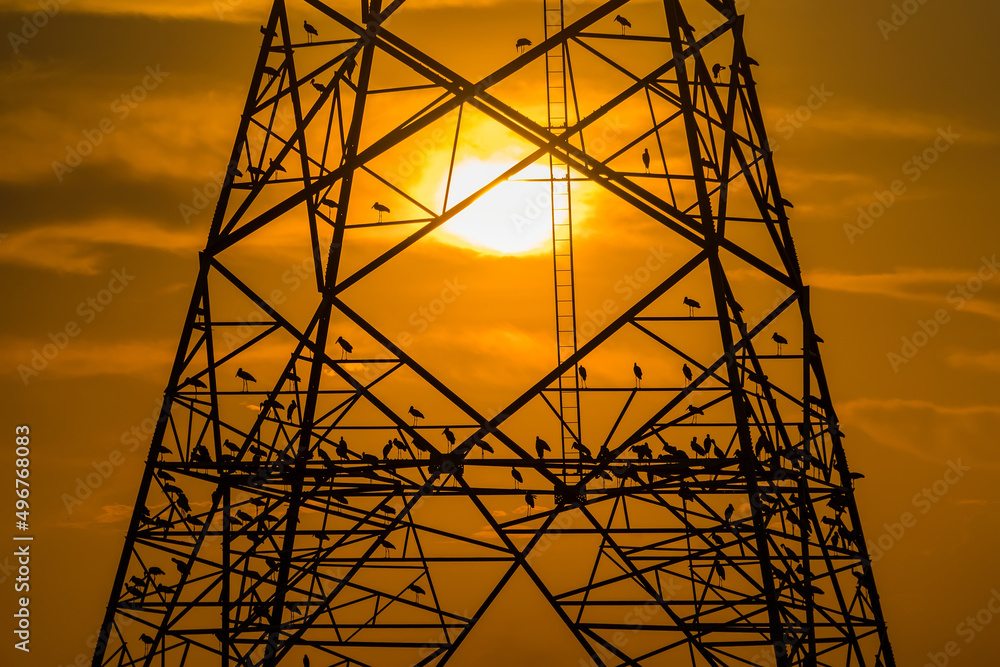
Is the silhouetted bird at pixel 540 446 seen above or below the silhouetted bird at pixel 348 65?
below

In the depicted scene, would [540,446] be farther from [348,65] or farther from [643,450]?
[348,65]

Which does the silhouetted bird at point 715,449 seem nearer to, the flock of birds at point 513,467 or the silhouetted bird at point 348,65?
the flock of birds at point 513,467

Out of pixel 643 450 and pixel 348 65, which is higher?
pixel 348 65

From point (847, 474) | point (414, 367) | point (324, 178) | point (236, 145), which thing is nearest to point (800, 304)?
point (847, 474)

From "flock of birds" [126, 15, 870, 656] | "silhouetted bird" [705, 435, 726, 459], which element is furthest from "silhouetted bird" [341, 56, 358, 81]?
"silhouetted bird" [705, 435, 726, 459]

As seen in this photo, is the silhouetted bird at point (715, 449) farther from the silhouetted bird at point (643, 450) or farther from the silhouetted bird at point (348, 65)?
the silhouetted bird at point (348, 65)

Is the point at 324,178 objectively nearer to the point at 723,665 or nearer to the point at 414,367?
the point at 414,367

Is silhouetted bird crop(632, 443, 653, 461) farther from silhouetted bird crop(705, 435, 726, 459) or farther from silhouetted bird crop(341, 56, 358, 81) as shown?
silhouetted bird crop(341, 56, 358, 81)

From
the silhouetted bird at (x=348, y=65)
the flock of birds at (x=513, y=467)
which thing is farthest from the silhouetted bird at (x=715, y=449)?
the silhouetted bird at (x=348, y=65)

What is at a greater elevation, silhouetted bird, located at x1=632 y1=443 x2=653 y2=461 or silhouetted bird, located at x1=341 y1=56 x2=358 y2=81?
silhouetted bird, located at x1=341 y1=56 x2=358 y2=81

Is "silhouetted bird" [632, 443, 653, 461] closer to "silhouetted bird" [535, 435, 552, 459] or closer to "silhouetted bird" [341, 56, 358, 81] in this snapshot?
"silhouetted bird" [535, 435, 552, 459]

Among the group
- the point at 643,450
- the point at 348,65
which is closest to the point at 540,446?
the point at 643,450
